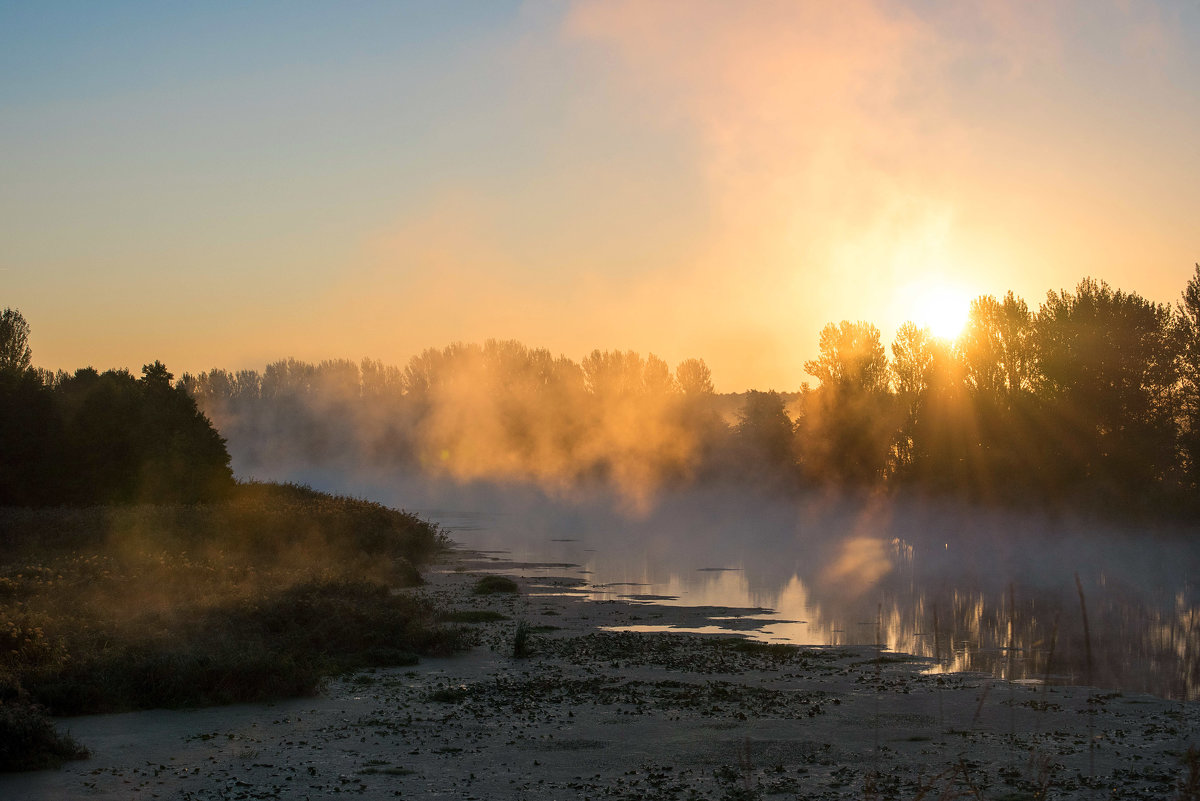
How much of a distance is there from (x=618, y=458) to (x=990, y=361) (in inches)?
1750

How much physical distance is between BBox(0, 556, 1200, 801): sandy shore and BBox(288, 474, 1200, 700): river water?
1419mm

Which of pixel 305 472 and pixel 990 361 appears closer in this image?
pixel 990 361

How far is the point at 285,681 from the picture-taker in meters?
14.9

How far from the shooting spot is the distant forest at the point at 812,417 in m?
47.8

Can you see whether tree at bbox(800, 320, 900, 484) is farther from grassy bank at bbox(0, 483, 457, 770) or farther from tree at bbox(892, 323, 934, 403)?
grassy bank at bbox(0, 483, 457, 770)

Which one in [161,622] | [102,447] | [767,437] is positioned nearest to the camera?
[161,622]

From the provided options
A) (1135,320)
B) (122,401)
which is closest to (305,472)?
(122,401)

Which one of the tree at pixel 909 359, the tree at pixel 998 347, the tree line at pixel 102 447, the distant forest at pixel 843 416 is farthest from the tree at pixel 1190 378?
the tree line at pixel 102 447

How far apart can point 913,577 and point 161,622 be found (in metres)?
30.4

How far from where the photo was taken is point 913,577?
3856 centimetres

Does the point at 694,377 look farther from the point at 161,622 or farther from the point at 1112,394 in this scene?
the point at 161,622

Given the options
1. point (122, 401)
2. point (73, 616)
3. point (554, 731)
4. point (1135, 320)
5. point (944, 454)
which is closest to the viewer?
point (554, 731)

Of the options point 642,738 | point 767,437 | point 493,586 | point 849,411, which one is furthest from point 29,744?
point 767,437

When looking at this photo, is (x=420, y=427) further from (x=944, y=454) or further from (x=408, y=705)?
(x=408, y=705)
